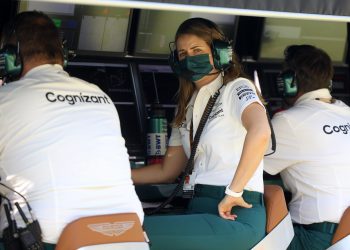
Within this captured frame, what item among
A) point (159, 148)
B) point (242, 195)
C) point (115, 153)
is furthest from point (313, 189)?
point (115, 153)

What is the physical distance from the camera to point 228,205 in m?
3.04

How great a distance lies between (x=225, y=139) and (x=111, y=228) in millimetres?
846

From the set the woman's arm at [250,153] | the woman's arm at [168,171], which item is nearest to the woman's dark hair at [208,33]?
the woman's arm at [250,153]

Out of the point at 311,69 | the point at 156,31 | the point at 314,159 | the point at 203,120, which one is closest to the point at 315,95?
the point at 311,69

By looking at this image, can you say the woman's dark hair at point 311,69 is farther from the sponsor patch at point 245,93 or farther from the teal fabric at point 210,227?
the teal fabric at point 210,227

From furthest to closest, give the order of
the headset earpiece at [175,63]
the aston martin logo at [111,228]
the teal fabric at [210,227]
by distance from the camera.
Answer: the headset earpiece at [175,63], the teal fabric at [210,227], the aston martin logo at [111,228]

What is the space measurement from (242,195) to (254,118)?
38cm

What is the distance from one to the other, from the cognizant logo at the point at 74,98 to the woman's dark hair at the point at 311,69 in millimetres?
1356

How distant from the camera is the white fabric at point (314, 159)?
143 inches

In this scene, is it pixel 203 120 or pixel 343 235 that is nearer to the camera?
pixel 203 120

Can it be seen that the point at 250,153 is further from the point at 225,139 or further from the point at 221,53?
the point at 221,53

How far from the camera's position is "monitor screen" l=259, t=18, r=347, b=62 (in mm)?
5113

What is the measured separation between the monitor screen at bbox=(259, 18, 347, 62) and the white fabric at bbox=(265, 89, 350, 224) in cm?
144

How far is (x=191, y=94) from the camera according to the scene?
3.58m
